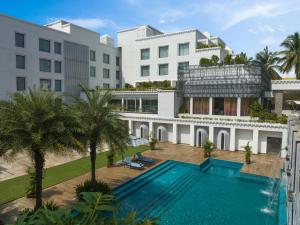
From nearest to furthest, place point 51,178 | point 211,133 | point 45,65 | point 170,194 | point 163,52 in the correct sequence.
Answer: point 170,194, point 51,178, point 211,133, point 45,65, point 163,52

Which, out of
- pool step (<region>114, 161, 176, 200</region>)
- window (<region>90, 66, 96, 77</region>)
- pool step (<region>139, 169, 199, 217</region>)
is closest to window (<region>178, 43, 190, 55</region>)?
window (<region>90, 66, 96, 77</region>)

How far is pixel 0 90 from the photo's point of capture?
31.5 meters

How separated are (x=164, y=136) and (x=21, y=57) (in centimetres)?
2325

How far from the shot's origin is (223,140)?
2797 centimetres

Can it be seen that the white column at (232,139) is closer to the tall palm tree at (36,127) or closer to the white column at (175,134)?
the white column at (175,134)

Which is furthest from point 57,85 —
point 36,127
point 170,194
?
point 36,127

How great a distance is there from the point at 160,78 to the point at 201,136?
625 inches

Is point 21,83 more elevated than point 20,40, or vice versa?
point 20,40

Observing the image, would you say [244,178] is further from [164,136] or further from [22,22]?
[22,22]

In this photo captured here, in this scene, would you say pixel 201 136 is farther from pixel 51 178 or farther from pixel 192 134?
pixel 51 178

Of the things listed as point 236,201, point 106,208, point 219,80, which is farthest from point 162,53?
point 106,208

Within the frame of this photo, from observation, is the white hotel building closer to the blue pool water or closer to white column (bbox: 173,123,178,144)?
white column (bbox: 173,123,178,144)

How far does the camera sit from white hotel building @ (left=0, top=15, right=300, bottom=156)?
27812 mm

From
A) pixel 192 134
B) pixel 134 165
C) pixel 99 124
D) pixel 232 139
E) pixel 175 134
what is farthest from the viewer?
pixel 175 134
